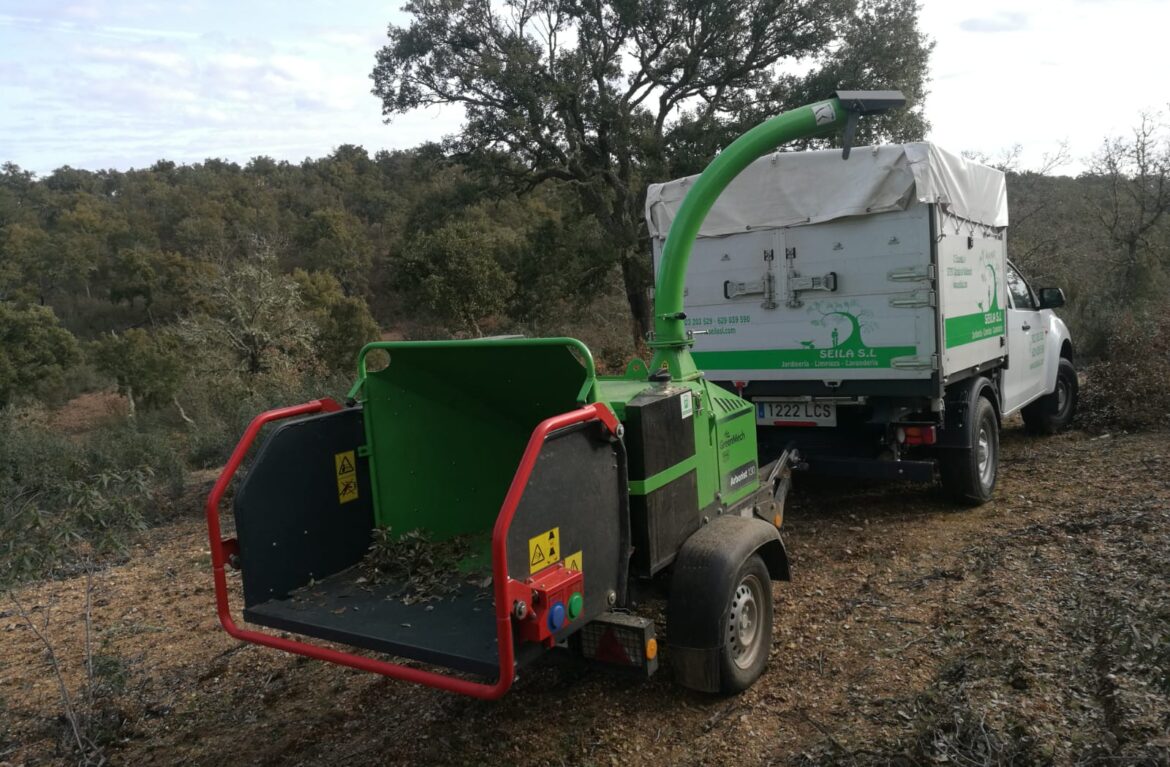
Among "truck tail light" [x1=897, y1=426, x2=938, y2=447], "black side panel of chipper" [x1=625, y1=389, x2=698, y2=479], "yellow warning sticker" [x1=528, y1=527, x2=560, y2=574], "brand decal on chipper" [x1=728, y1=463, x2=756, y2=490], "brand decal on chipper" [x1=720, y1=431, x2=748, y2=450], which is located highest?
"black side panel of chipper" [x1=625, y1=389, x2=698, y2=479]

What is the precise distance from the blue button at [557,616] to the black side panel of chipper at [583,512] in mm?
40

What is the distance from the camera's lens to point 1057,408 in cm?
899

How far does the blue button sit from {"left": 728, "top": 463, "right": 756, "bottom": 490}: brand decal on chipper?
1518 mm

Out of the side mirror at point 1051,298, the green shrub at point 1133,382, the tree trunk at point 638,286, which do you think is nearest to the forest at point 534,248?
the tree trunk at point 638,286

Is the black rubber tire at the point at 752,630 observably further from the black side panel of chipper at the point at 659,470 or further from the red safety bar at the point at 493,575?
the red safety bar at the point at 493,575

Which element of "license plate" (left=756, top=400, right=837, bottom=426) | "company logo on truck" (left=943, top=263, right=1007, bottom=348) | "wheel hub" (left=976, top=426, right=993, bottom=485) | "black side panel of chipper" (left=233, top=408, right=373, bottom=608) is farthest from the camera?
"wheel hub" (left=976, top=426, right=993, bottom=485)

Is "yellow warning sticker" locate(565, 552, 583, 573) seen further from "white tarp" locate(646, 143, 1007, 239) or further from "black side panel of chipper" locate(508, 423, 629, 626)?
"white tarp" locate(646, 143, 1007, 239)

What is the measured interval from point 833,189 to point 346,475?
393 cm

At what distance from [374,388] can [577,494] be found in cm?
134

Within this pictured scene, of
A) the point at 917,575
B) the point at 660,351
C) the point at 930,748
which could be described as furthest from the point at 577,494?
the point at 917,575

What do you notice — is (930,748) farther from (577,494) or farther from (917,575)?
(917,575)

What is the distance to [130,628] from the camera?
16.2 feet

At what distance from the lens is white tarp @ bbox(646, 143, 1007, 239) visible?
17.7ft

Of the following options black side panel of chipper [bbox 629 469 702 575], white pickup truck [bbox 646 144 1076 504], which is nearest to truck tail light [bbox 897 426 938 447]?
white pickup truck [bbox 646 144 1076 504]
